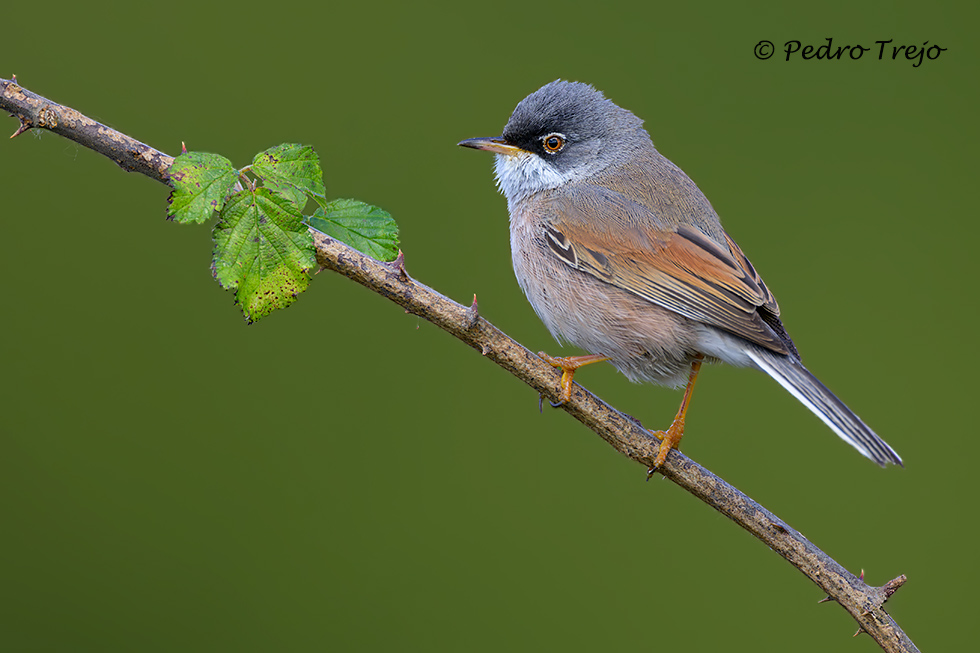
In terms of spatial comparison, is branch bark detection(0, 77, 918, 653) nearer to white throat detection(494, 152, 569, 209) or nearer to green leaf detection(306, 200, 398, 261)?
green leaf detection(306, 200, 398, 261)

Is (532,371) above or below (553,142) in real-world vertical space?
below

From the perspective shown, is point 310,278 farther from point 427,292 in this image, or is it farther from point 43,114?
point 43,114

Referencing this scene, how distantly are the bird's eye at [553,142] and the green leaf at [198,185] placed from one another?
2.05 metres

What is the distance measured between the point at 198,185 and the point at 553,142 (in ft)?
7.13

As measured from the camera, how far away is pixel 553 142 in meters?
3.87

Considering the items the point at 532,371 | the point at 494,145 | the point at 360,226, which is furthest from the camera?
the point at 494,145

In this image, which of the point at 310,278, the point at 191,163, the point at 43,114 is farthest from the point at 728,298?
the point at 43,114

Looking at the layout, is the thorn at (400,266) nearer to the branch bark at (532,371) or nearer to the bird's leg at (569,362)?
the branch bark at (532,371)

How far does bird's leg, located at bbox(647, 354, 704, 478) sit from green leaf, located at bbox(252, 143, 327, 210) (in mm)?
1549

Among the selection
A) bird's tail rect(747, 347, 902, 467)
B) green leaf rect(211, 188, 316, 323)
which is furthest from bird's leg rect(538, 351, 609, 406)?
green leaf rect(211, 188, 316, 323)

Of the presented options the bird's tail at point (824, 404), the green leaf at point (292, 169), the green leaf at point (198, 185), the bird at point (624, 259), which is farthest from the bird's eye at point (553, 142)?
the green leaf at point (198, 185)

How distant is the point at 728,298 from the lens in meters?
3.27

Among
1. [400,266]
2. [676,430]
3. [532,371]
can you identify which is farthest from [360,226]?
[676,430]

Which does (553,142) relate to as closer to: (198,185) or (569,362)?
(569,362)
